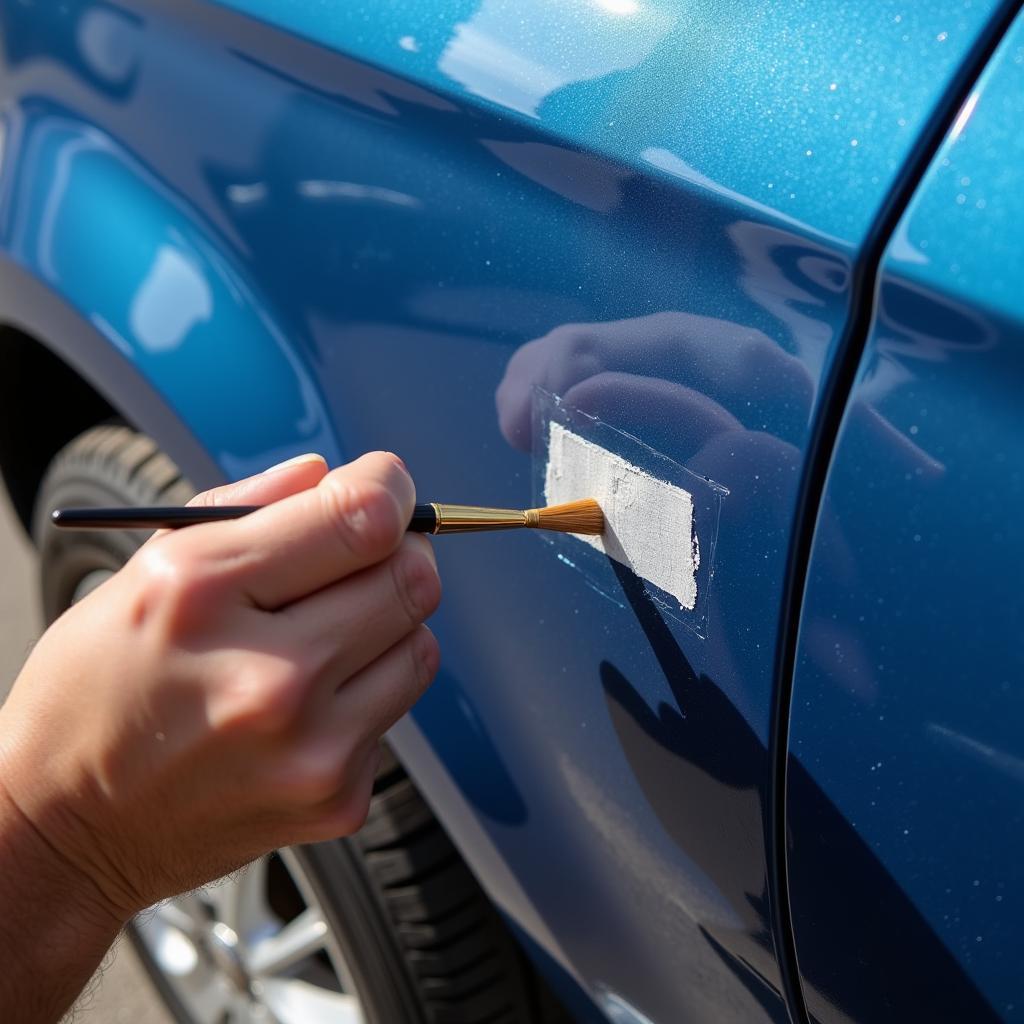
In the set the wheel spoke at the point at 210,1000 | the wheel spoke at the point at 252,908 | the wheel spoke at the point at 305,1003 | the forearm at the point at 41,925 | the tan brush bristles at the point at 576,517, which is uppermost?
the tan brush bristles at the point at 576,517

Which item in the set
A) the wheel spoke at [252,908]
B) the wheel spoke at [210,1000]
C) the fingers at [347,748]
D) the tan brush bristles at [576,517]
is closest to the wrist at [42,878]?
the fingers at [347,748]

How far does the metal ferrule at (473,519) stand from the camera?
102 centimetres

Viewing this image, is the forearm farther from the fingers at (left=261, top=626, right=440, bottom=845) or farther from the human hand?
the fingers at (left=261, top=626, right=440, bottom=845)

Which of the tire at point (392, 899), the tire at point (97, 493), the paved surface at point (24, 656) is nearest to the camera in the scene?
the tire at point (392, 899)

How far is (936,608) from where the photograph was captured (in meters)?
0.82

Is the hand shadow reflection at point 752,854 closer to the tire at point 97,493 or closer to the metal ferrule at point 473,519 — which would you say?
the metal ferrule at point 473,519

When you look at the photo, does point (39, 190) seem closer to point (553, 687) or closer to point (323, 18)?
point (323, 18)

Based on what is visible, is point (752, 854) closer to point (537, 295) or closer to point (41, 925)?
point (537, 295)

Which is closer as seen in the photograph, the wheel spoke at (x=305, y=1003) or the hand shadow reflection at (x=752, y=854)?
the hand shadow reflection at (x=752, y=854)

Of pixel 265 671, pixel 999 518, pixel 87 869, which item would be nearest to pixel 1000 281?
pixel 999 518

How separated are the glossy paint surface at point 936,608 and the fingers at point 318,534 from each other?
0.30 meters

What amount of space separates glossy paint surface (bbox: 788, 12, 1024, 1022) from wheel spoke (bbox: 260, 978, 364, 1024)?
1085mm

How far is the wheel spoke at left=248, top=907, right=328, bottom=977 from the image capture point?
1799 millimetres

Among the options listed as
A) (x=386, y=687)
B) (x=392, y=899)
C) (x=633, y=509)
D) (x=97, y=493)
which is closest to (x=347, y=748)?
(x=386, y=687)
